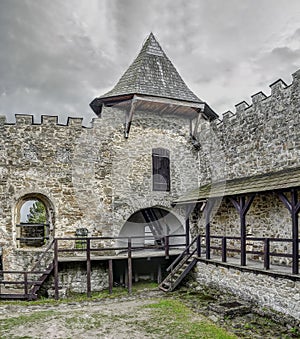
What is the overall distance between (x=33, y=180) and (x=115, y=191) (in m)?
2.82

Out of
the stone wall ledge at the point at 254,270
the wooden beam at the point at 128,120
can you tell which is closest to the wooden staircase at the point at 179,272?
the stone wall ledge at the point at 254,270

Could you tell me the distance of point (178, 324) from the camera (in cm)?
639

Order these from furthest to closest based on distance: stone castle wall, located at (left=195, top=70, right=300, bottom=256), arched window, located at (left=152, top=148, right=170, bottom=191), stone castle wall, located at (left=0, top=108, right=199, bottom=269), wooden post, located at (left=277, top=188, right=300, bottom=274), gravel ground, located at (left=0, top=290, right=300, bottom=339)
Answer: arched window, located at (left=152, top=148, right=170, bottom=191), stone castle wall, located at (left=0, top=108, right=199, bottom=269), stone castle wall, located at (left=195, top=70, right=300, bottom=256), wooden post, located at (left=277, top=188, right=300, bottom=274), gravel ground, located at (left=0, top=290, right=300, bottom=339)

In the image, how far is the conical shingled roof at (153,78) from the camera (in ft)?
39.3

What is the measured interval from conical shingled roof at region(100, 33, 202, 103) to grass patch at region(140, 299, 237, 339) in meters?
7.26

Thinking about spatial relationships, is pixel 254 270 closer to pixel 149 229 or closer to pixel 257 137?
pixel 257 137

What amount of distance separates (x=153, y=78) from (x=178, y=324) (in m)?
9.06

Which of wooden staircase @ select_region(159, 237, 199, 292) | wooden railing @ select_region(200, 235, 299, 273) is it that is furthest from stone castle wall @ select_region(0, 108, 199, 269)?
wooden railing @ select_region(200, 235, 299, 273)

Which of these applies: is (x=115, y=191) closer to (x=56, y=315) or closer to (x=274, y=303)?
(x=56, y=315)

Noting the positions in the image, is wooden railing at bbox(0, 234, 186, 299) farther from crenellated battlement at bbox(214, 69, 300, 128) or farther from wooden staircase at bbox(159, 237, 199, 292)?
crenellated battlement at bbox(214, 69, 300, 128)

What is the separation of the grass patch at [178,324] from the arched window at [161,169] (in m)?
5.48

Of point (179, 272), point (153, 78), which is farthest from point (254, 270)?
point (153, 78)

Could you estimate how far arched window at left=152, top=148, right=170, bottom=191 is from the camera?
12.6 m

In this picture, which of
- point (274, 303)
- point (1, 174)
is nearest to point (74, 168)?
point (1, 174)
